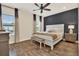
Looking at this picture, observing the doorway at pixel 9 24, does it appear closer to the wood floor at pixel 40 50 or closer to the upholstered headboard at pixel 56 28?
the wood floor at pixel 40 50

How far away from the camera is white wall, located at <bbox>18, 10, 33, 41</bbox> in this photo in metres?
2.63

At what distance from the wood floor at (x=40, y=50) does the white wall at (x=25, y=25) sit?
0.21 metres

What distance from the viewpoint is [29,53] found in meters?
2.35

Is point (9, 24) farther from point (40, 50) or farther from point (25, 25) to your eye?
point (40, 50)

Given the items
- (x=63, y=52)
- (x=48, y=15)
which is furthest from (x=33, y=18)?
(x=63, y=52)

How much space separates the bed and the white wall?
0.22 m

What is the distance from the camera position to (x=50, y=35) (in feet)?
8.88

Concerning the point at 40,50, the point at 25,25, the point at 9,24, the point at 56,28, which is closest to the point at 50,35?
the point at 56,28

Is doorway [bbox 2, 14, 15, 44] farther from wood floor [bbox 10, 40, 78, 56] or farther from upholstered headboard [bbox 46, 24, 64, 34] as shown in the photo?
upholstered headboard [bbox 46, 24, 64, 34]

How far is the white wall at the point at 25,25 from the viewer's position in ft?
8.62

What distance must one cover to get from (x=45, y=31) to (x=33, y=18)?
0.54 meters

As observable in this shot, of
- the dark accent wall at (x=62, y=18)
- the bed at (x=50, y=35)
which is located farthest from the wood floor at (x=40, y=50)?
the dark accent wall at (x=62, y=18)

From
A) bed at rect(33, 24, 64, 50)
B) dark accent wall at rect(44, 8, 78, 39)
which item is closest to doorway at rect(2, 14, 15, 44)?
bed at rect(33, 24, 64, 50)

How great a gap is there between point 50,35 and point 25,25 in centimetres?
84
